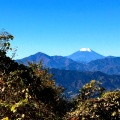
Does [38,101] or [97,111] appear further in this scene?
[38,101]

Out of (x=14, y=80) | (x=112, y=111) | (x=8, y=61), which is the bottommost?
(x=112, y=111)

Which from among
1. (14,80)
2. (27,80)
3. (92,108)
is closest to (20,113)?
(92,108)

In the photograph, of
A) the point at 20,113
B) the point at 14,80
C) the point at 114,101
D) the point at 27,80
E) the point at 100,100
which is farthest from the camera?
the point at 27,80

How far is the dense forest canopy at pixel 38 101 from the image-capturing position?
8.62m

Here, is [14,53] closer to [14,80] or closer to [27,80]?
[27,80]

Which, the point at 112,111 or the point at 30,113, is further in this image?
the point at 112,111

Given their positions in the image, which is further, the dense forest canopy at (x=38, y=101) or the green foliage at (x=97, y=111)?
the green foliage at (x=97, y=111)

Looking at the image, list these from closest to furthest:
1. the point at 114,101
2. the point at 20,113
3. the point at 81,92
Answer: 1. the point at 20,113
2. the point at 114,101
3. the point at 81,92

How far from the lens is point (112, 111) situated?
12867 mm

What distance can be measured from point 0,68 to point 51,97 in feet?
14.5

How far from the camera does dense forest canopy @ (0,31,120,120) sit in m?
8.62

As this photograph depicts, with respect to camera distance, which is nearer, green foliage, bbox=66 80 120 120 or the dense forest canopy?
the dense forest canopy

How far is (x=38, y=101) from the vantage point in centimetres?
1930

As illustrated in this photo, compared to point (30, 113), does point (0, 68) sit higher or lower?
higher
